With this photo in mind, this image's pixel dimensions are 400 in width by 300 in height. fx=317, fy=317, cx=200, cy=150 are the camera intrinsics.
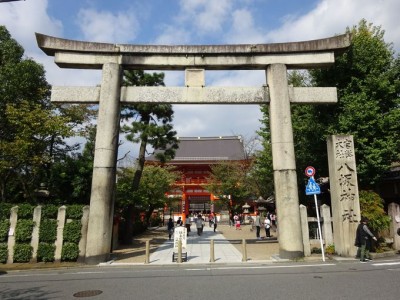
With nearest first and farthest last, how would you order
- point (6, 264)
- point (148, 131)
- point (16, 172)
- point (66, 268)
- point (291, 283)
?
1. point (291, 283)
2. point (66, 268)
3. point (6, 264)
4. point (16, 172)
5. point (148, 131)

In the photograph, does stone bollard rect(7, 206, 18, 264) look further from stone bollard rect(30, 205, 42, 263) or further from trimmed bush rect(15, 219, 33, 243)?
stone bollard rect(30, 205, 42, 263)

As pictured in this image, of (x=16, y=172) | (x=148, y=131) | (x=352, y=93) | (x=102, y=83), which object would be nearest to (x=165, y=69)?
(x=102, y=83)

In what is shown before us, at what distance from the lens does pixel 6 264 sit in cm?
1174

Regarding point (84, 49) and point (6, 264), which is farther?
point (84, 49)

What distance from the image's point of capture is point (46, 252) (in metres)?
11.9

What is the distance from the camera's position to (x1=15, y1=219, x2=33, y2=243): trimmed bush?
11945mm

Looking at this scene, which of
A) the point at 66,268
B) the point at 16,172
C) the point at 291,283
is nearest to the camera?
the point at 291,283

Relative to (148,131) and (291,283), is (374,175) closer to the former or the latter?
(291,283)

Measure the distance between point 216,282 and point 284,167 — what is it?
5593 millimetres

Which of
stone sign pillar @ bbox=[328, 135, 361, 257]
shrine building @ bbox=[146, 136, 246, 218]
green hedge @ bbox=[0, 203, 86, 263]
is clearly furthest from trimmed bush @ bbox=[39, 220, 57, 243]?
shrine building @ bbox=[146, 136, 246, 218]

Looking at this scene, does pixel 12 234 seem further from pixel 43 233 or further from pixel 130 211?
pixel 130 211

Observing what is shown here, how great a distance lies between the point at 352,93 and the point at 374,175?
13.0ft

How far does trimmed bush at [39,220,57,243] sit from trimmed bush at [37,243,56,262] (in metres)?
0.22

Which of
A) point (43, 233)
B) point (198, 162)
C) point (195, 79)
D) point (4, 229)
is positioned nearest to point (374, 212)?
point (195, 79)
